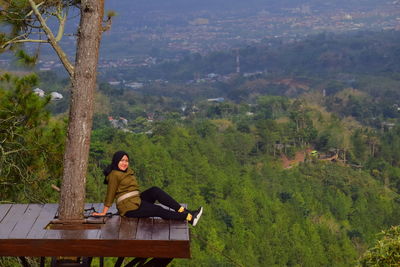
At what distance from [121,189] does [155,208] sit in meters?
0.24

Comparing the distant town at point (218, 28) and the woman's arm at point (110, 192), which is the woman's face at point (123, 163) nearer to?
the woman's arm at point (110, 192)

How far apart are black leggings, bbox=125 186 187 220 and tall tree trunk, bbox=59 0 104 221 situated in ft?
1.06

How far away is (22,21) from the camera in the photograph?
4672 mm

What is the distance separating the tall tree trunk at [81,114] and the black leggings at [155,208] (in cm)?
32

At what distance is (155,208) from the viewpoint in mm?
3758

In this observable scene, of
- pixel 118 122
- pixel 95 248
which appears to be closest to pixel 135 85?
pixel 118 122

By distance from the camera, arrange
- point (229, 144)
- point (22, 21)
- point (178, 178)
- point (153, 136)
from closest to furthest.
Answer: point (22, 21) < point (178, 178) < point (153, 136) < point (229, 144)

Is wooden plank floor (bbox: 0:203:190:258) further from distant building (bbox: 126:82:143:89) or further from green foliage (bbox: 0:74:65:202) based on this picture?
distant building (bbox: 126:82:143:89)

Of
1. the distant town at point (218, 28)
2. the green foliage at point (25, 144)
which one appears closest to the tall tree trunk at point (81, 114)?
the green foliage at point (25, 144)

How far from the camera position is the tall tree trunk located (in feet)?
12.4

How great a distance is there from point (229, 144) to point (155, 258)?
25842mm

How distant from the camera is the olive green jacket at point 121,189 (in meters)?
3.78

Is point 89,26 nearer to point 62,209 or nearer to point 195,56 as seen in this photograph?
point 62,209

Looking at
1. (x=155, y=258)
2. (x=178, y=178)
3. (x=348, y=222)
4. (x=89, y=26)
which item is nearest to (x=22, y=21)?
(x=89, y=26)
